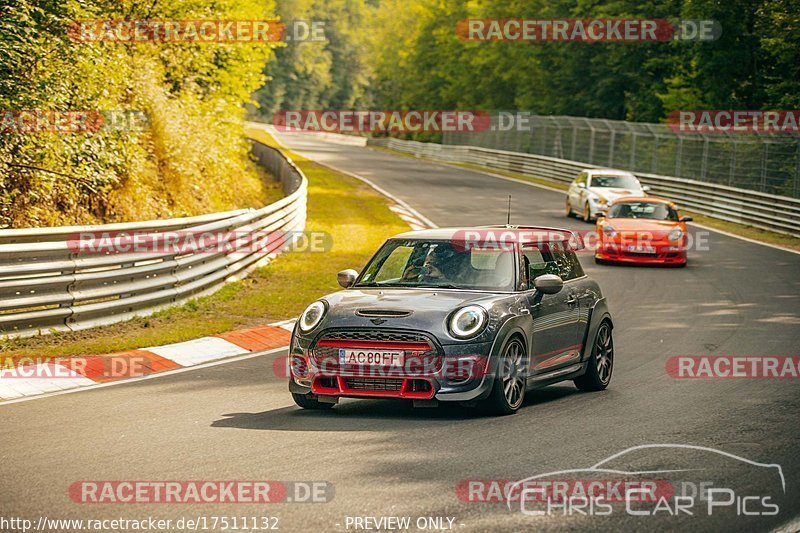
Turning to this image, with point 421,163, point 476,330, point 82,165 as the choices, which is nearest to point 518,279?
point 476,330

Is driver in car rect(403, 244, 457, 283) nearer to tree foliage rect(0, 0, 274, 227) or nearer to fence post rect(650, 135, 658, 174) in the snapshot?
tree foliage rect(0, 0, 274, 227)

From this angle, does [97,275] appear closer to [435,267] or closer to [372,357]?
[435,267]

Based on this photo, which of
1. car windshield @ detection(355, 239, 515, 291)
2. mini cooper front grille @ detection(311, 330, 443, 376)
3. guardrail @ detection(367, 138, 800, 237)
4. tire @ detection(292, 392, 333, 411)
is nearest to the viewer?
mini cooper front grille @ detection(311, 330, 443, 376)

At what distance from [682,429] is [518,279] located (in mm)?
1974

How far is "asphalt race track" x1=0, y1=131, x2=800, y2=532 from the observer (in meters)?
6.16

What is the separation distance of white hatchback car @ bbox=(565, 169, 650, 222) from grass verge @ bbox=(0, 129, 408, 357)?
5425 mm

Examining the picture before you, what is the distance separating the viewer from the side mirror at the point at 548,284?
962 centimetres

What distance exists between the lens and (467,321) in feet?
29.2

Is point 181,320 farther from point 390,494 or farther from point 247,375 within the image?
point 390,494

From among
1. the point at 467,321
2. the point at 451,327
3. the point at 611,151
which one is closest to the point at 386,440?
the point at 451,327

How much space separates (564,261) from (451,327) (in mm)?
2432

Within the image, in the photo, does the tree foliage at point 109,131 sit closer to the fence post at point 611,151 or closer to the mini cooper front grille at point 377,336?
the mini cooper front grille at point 377,336

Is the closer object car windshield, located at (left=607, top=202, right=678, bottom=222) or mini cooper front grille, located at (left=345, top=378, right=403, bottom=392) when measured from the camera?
mini cooper front grille, located at (left=345, top=378, right=403, bottom=392)

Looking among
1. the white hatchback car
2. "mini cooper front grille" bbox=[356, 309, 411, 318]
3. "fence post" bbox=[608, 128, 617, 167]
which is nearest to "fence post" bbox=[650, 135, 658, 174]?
"fence post" bbox=[608, 128, 617, 167]
